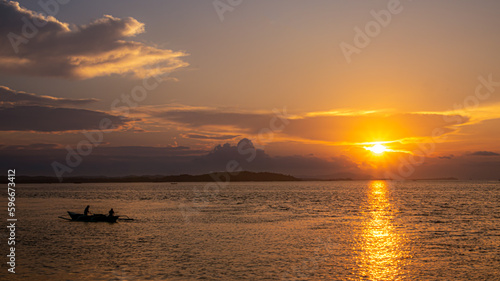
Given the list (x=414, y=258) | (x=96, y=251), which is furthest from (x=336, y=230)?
(x=96, y=251)

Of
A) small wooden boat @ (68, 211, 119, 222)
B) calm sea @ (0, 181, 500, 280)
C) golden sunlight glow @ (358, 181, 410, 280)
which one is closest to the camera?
calm sea @ (0, 181, 500, 280)

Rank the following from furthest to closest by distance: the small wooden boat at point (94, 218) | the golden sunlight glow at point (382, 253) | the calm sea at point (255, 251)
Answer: the small wooden boat at point (94, 218) → the golden sunlight glow at point (382, 253) → the calm sea at point (255, 251)

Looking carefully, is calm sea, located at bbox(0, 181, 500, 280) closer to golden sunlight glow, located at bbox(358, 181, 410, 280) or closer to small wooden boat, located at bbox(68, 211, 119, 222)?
golden sunlight glow, located at bbox(358, 181, 410, 280)

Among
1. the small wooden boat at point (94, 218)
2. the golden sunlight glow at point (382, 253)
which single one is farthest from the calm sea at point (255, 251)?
the small wooden boat at point (94, 218)

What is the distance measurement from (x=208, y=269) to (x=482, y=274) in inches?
824

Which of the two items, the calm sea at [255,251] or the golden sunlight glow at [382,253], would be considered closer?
the calm sea at [255,251]

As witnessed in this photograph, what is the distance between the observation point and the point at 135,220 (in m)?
65.7

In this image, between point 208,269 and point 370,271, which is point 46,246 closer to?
point 208,269

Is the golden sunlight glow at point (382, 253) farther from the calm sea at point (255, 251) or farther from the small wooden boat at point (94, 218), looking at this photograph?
the small wooden boat at point (94, 218)

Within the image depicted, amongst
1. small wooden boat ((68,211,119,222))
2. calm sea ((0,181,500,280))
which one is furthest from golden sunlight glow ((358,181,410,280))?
small wooden boat ((68,211,119,222))

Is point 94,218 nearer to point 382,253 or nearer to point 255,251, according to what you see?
point 255,251

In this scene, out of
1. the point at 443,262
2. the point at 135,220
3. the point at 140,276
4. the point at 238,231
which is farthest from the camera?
the point at 135,220

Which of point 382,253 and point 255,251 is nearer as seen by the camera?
point 382,253

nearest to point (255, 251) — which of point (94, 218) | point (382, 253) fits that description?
point (382, 253)
